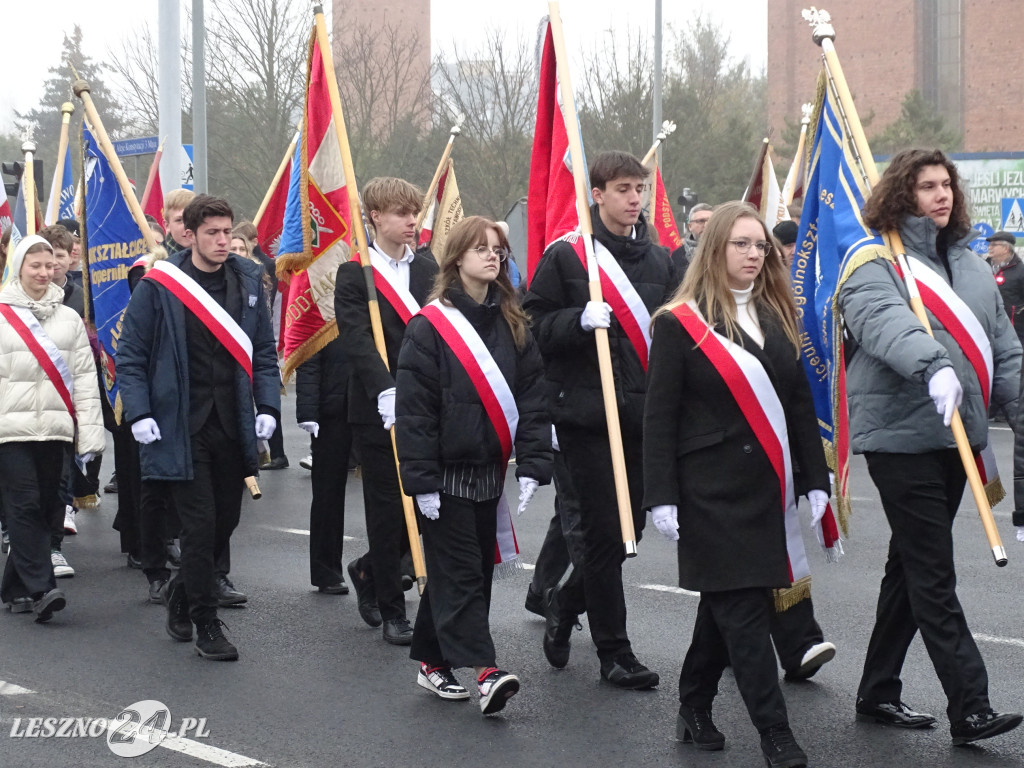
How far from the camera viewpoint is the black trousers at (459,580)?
5574mm

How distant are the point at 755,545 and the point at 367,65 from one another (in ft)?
101

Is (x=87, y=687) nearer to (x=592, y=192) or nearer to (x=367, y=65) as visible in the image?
(x=592, y=192)

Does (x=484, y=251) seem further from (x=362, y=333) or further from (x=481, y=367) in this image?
(x=362, y=333)

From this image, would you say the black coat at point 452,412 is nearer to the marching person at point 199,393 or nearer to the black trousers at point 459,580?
the black trousers at point 459,580

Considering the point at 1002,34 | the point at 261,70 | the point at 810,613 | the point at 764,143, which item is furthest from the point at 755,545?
the point at 1002,34

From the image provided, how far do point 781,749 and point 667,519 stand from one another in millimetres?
816

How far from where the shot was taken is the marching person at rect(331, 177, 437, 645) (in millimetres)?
6754

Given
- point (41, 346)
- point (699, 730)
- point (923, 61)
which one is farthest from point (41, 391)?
point (923, 61)

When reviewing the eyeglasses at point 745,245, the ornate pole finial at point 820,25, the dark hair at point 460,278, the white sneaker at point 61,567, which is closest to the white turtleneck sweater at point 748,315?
the eyeglasses at point 745,245

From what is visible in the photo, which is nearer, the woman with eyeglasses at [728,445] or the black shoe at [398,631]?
the woman with eyeglasses at [728,445]

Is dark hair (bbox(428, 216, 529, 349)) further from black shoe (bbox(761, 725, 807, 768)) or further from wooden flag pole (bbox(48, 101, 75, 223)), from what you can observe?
wooden flag pole (bbox(48, 101, 75, 223))

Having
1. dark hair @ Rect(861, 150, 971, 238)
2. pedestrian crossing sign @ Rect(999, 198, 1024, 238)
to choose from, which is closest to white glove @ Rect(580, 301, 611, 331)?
dark hair @ Rect(861, 150, 971, 238)

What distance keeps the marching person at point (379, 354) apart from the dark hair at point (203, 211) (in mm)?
619

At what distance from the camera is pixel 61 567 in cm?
849
